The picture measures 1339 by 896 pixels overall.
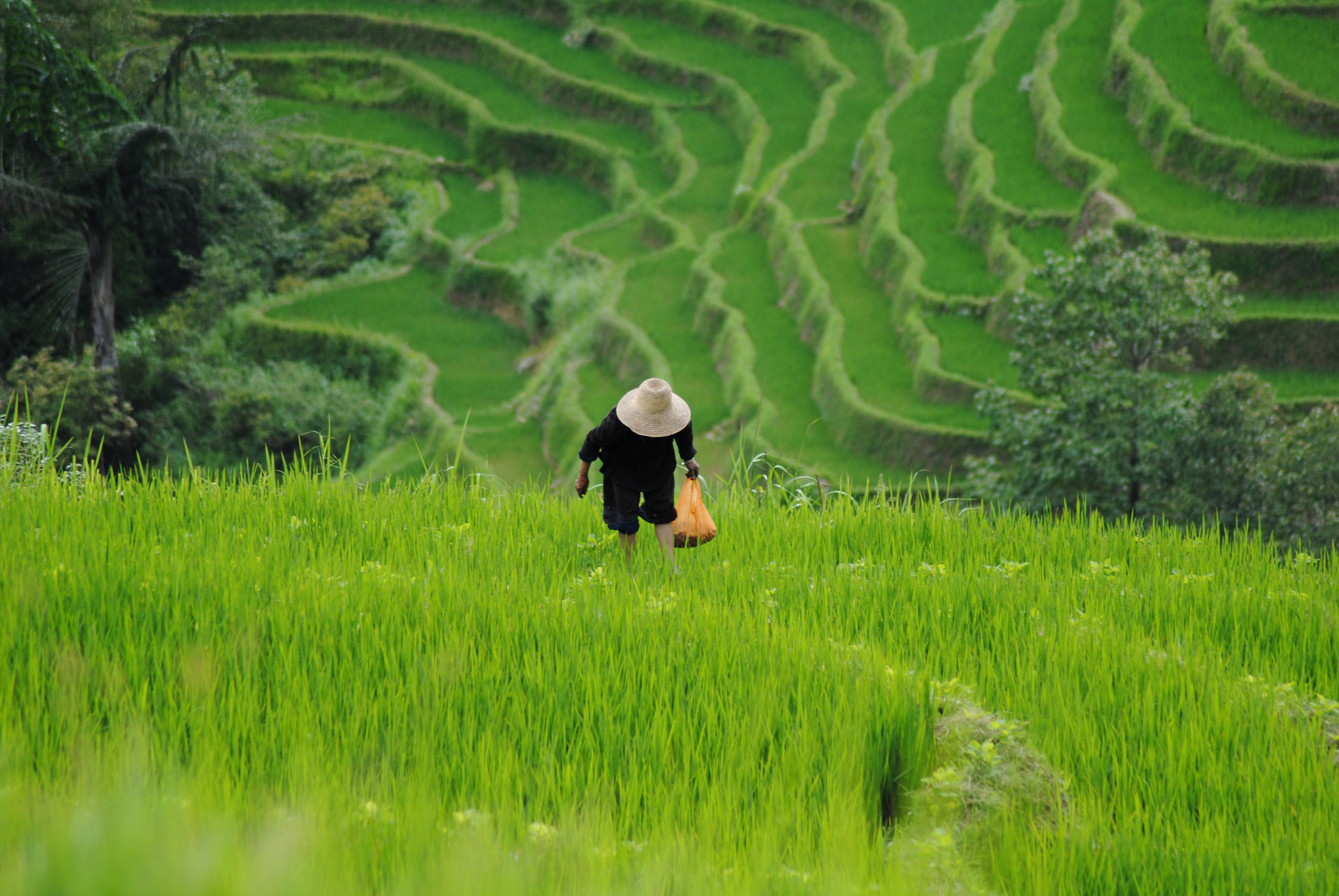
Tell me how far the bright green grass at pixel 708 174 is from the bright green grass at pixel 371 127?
371 inches

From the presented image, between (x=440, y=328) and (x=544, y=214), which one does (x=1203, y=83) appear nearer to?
(x=544, y=214)

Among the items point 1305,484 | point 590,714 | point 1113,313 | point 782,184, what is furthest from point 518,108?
point 590,714

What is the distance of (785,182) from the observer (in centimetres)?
3023

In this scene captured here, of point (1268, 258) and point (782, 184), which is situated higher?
point (782, 184)

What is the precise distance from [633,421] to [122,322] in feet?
87.7

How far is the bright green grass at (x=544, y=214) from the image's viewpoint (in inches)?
1235

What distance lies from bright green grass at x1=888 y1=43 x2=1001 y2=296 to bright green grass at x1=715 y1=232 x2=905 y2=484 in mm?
3589

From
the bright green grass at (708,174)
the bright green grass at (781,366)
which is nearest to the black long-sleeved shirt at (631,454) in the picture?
the bright green grass at (781,366)

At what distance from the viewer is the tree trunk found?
72.0ft

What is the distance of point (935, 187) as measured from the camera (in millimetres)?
27516

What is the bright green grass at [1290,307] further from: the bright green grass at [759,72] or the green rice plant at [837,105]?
the bright green grass at [759,72]

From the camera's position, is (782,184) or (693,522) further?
(782,184)

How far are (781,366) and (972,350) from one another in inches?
159

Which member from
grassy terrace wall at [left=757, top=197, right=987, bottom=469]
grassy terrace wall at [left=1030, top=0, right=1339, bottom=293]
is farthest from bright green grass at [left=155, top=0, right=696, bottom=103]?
grassy terrace wall at [left=1030, top=0, right=1339, bottom=293]
